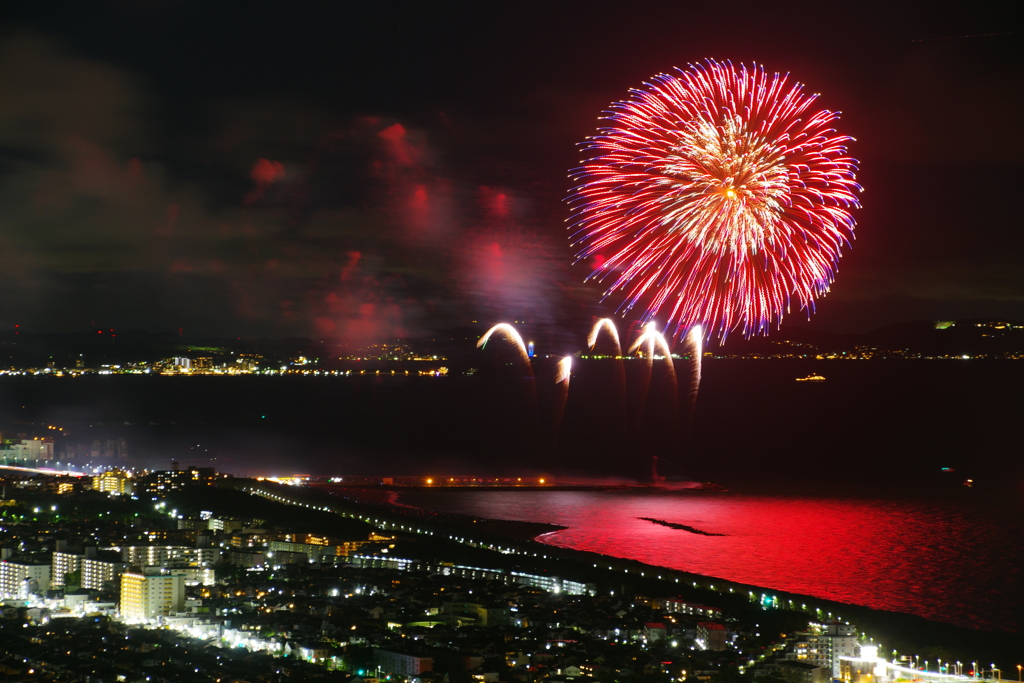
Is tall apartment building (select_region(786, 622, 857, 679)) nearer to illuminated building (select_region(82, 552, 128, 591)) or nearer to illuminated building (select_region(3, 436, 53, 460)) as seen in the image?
illuminated building (select_region(82, 552, 128, 591))

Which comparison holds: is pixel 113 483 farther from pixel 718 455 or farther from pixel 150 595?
pixel 718 455

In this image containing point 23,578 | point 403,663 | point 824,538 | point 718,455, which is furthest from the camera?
point 718,455

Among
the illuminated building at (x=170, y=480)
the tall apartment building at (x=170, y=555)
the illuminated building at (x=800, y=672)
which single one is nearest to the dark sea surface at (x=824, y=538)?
the illuminated building at (x=800, y=672)

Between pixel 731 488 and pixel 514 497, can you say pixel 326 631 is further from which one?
pixel 731 488

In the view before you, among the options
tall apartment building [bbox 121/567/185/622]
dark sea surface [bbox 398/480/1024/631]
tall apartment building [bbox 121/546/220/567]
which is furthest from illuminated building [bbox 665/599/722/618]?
tall apartment building [bbox 121/546/220/567]

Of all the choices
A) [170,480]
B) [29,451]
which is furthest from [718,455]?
[29,451]

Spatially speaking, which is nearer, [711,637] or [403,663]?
[403,663]

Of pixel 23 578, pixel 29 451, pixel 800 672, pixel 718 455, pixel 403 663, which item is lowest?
pixel 800 672

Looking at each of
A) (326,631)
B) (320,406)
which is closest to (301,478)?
(326,631)
